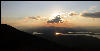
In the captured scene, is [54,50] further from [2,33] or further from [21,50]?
[2,33]

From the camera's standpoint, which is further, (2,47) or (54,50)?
(54,50)

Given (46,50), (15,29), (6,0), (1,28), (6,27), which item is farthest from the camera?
(15,29)

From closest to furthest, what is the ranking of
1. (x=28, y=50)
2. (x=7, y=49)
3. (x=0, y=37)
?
(x=7, y=49) → (x=28, y=50) → (x=0, y=37)

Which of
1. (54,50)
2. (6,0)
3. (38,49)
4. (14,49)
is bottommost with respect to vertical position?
(54,50)

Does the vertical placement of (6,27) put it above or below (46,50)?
above

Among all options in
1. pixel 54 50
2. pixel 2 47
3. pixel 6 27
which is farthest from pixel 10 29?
pixel 54 50

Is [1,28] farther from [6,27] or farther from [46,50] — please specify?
[46,50]

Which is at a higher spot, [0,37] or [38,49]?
[0,37]

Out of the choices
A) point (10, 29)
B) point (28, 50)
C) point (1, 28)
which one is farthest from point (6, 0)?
point (10, 29)

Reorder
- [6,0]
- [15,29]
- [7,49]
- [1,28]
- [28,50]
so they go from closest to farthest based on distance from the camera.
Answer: [6,0], [7,49], [28,50], [1,28], [15,29]
